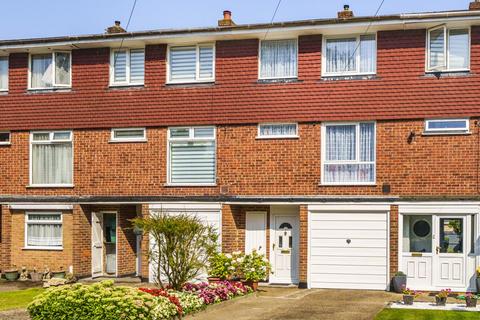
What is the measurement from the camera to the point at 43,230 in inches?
928

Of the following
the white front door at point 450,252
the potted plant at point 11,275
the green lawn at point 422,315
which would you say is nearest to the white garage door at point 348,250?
the white front door at point 450,252

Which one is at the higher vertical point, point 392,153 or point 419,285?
point 392,153

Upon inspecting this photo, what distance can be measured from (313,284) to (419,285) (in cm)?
290

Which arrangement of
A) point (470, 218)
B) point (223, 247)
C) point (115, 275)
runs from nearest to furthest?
1. point (470, 218)
2. point (223, 247)
3. point (115, 275)

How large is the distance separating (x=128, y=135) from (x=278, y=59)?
5.11 metres

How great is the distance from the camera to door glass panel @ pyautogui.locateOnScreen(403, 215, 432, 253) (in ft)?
66.0

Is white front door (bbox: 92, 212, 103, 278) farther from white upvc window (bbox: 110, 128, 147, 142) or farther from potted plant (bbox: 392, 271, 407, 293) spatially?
potted plant (bbox: 392, 271, 407, 293)

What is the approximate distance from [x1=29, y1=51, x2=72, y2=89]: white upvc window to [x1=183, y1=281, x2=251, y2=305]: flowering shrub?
8843 mm

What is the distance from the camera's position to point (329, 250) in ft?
68.9

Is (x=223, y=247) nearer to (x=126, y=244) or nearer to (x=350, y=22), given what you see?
(x=126, y=244)

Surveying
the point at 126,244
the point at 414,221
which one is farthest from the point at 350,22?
the point at 126,244

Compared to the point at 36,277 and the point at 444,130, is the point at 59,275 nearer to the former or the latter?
the point at 36,277

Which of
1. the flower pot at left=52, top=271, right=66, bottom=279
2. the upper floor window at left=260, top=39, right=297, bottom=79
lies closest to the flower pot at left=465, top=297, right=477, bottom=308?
the upper floor window at left=260, top=39, right=297, bottom=79

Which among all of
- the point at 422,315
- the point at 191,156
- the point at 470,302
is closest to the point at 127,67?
the point at 191,156
